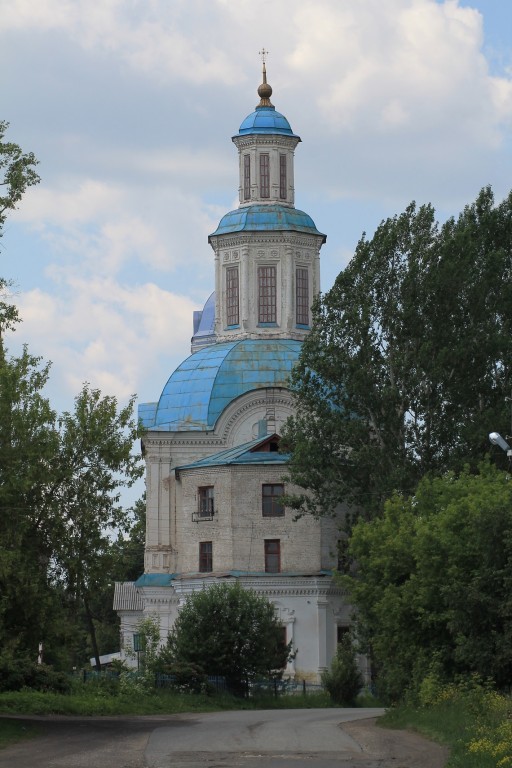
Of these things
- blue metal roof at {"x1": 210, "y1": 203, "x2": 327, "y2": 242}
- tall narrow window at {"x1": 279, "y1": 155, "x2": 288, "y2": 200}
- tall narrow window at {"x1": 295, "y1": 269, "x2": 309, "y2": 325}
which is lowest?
tall narrow window at {"x1": 295, "y1": 269, "x2": 309, "y2": 325}

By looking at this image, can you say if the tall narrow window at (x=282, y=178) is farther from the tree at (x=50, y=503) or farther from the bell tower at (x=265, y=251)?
the tree at (x=50, y=503)

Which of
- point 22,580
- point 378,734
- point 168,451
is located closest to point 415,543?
point 378,734

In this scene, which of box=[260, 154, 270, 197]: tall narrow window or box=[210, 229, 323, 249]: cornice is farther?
box=[260, 154, 270, 197]: tall narrow window

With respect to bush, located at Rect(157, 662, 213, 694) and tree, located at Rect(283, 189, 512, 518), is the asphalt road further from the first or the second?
tree, located at Rect(283, 189, 512, 518)

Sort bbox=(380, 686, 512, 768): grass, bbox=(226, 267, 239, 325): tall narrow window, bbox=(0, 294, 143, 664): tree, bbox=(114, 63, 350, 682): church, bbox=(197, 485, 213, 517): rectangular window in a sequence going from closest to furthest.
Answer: bbox=(380, 686, 512, 768): grass
bbox=(0, 294, 143, 664): tree
bbox=(114, 63, 350, 682): church
bbox=(197, 485, 213, 517): rectangular window
bbox=(226, 267, 239, 325): tall narrow window

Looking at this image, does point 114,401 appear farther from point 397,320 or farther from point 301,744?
point 397,320

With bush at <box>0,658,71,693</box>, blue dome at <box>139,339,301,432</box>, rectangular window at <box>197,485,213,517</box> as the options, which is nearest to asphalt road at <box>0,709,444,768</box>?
bush at <box>0,658,71,693</box>

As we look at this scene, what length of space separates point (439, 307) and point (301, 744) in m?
24.0

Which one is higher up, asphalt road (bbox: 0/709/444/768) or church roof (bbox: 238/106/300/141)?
church roof (bbox: 238/106/300/141)

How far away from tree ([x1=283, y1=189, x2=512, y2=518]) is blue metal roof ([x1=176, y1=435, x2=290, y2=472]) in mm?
6490

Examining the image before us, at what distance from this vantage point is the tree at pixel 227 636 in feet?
141

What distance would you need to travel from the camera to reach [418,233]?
156 ft

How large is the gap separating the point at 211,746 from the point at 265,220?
3952 cm

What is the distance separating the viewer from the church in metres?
54.0
